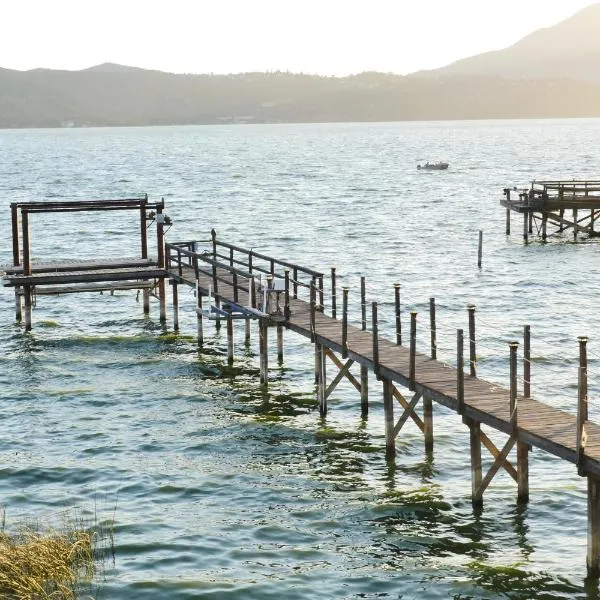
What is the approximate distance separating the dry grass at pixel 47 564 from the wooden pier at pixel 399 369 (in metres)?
7.78

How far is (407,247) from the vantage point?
7044cm

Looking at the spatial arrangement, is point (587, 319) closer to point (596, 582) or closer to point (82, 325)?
point (82, 325)

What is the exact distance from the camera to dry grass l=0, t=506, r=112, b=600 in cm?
1909

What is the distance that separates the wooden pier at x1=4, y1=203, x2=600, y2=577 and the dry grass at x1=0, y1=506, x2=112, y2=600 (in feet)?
25.5

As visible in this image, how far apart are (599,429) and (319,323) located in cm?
1126

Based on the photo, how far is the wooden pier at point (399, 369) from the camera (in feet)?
70.8

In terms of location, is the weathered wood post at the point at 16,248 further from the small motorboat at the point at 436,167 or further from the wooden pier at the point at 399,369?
the small motorboat at the point at 436,167

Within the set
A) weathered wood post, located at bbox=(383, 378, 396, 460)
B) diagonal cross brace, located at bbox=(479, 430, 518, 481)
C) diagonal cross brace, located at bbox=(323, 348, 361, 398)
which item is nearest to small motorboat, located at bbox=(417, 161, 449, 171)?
diagonal cross brace, located at bbox=(323, 348, 361, 398)

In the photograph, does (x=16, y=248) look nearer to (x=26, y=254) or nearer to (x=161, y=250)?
(x=26, y=254)

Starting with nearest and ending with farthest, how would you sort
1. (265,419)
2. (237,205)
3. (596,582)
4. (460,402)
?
(596,582) < (460,402) < (265,419) < (237,205)

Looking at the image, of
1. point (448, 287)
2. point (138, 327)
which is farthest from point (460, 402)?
point (448, 287)

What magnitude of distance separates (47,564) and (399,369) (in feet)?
32.8

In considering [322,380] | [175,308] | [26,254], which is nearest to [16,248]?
[26,254]

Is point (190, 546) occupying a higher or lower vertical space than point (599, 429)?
lower
